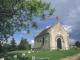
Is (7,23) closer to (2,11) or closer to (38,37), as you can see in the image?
(2,11)

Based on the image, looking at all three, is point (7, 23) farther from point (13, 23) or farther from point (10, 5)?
point (10, 5)

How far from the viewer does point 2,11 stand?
38.4 m

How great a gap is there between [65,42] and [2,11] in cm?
5031

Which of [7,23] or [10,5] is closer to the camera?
[10,5]

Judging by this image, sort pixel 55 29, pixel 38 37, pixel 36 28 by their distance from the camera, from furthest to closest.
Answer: pixel 38 37 → pixel 55 29 → pixel 36 28

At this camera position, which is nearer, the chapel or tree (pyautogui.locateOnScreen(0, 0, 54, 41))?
tree (pyautogui.locateOnScreen(0, 0, 54, 41))

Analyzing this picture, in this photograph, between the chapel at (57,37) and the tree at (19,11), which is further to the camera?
the chapel at (57,37)

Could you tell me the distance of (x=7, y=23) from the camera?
139 ft

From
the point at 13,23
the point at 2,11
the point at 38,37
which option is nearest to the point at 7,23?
the point at 13,23

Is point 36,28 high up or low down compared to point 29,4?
down

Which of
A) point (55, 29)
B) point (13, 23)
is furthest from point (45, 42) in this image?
point (13, 23)

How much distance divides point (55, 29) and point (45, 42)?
306 inches

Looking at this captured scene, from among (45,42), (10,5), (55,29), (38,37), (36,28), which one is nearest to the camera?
(10,5)

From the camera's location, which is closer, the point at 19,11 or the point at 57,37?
the point at 19,11
